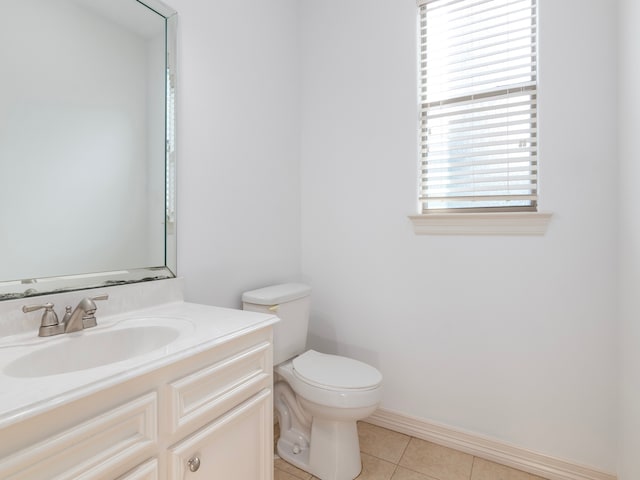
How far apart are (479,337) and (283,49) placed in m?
2.04

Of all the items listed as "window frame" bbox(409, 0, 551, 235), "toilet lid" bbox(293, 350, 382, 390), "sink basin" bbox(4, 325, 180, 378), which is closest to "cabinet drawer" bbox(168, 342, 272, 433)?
"sink basin" bbox(4, 325, 180, 378)

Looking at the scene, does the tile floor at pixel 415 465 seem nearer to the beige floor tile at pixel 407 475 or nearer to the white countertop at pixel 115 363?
the beige floor tile at pixel 407 475

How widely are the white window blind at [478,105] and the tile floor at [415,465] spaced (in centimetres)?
127

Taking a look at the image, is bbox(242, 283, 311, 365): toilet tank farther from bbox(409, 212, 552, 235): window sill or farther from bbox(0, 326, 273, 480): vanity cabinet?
bbox(409, 212, 552, 235): window sill

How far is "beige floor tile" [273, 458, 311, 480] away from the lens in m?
1.65

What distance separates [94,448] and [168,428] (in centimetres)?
18

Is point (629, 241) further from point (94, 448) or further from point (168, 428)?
point (94, 448)

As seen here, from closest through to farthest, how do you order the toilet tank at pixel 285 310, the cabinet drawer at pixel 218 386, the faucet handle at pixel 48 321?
1. the cabinet drawer at pixel 218 386
2. the faucet handle at pixel 48 321
3. the toilet tank at pixel 285 310

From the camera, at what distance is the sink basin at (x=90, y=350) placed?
3.08 feet

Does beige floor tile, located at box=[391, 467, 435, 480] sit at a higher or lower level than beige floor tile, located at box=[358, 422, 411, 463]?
lower

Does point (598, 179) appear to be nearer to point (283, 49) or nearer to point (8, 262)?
point (283, 49)

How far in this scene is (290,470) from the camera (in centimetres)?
169

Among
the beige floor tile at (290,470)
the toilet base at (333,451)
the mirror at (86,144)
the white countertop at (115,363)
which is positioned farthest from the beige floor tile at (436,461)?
the mirror at (86,144)

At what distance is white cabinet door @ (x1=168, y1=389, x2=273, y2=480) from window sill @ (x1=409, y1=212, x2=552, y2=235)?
1180 millimetres
